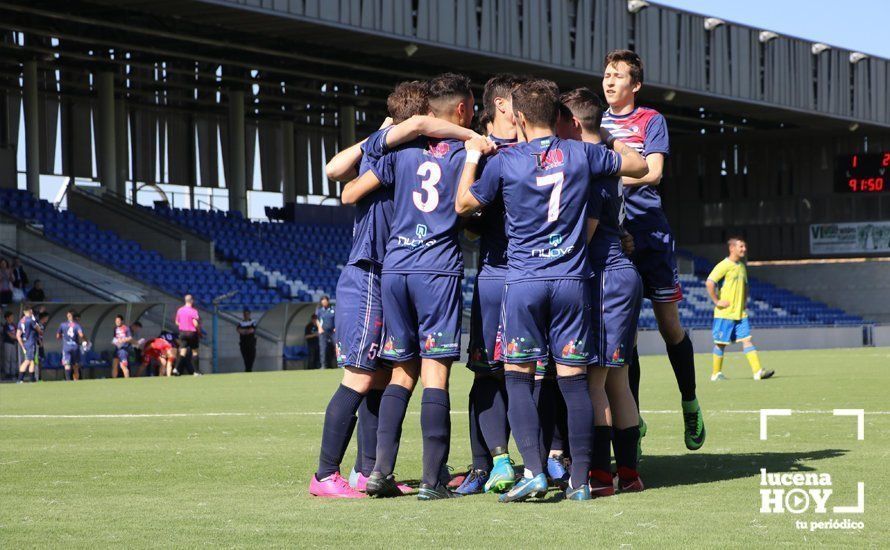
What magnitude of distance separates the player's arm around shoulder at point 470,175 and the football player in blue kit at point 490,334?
0.18 meters

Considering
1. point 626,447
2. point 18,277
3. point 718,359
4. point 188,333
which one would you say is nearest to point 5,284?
point 18,277

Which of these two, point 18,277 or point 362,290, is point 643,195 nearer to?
point 362,290

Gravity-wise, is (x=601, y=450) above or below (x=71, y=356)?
above

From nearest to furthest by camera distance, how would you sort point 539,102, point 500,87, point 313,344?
point 539,102 → point 500,87 → point 313,344

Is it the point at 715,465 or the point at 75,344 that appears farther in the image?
the point at 75,344

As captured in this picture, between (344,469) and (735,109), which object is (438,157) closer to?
(344,469)

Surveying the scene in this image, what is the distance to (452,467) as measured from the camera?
25.7 feet

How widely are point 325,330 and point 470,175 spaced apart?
2448cm

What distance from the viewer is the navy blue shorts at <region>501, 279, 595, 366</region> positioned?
Answer: 20.5 feet

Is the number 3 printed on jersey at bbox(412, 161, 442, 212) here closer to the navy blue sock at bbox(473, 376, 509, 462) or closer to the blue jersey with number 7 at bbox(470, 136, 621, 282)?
the blue jersey with number 7 at bbox(470, 136, 621, 282)

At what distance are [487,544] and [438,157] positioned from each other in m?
2.37

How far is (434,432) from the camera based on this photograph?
6453mm

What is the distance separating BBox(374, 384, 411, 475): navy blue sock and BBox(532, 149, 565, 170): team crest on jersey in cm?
132

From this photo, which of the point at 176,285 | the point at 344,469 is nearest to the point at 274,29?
the point at 176,285
